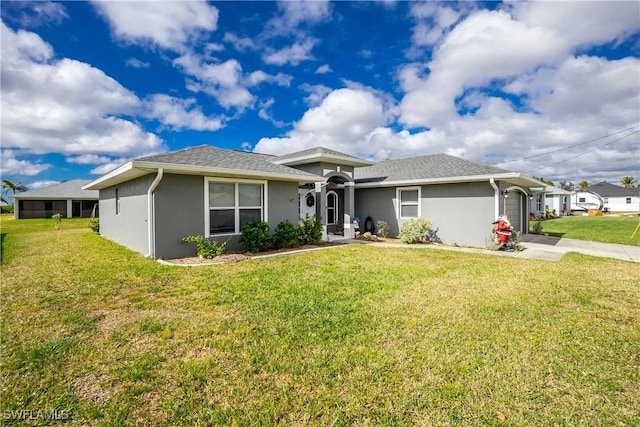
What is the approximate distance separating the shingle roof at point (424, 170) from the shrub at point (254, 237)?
6.91m

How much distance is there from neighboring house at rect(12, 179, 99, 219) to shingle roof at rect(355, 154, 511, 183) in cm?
3083

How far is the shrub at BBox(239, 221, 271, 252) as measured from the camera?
31.9 feet

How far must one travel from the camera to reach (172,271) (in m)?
7.07

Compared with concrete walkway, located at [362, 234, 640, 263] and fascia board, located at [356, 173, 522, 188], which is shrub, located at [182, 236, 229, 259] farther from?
concrete walkway, located at [362, 234, 640, 263]

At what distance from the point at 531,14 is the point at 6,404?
1467cm

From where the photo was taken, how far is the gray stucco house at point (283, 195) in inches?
344

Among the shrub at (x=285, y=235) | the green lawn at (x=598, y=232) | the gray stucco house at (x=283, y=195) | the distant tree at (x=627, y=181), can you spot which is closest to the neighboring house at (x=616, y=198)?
the distant tree at (x=627, y=181)

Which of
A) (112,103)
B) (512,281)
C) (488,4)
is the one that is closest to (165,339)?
(512,281)

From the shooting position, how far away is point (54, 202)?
31.9 meters

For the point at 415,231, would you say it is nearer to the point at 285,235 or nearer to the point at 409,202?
the point at 409,202

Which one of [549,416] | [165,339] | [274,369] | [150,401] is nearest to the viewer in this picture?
[549,416]

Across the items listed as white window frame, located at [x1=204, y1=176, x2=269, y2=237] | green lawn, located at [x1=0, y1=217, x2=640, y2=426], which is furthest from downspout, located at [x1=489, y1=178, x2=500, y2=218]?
white window frame, located at [x1=204, y1=176, x2=269, y2=237]

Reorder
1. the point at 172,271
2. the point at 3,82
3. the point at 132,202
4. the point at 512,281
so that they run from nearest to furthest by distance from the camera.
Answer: the point at 512,281 < the point at 172,271 < the point at 132,202 < the point at 3,82

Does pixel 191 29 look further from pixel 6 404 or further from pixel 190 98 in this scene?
pixel 6 404
